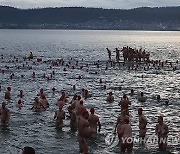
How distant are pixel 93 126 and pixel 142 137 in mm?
2567

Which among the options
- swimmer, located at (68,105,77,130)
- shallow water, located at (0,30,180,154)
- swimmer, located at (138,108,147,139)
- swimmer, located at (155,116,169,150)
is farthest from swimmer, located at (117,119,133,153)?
swimmer, located at (68,105,77,130)

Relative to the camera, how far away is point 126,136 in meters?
16.8

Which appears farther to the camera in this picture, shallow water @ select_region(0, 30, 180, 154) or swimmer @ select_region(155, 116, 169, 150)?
shallow water @ select_region(0, 30, 180, 154)

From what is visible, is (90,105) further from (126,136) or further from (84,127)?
(84,127)

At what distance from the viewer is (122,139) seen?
57.2 feet

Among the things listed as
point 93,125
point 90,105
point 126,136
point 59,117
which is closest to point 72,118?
point 59,117

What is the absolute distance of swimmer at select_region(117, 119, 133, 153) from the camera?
16656 millimetres

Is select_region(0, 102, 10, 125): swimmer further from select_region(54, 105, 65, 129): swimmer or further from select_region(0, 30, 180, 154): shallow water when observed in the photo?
select_region(54, 105, 65, 129): swimmer

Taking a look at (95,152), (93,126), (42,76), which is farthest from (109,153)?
(42,76)

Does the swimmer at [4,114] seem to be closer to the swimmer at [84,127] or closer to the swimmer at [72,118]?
the swimmer at [72,118]

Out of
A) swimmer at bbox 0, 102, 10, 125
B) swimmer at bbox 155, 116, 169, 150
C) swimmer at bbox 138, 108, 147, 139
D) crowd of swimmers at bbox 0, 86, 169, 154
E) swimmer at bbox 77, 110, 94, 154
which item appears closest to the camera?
swimmer at bbox 77, 110, 94, 154

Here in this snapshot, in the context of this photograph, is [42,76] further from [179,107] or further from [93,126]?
[93,126]

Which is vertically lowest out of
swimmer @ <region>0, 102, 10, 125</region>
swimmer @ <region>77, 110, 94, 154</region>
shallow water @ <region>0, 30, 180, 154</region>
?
shallow water @ <region>0, 30, 180, 154</region>

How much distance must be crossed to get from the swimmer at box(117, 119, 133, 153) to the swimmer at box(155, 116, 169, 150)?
4.86 feet
